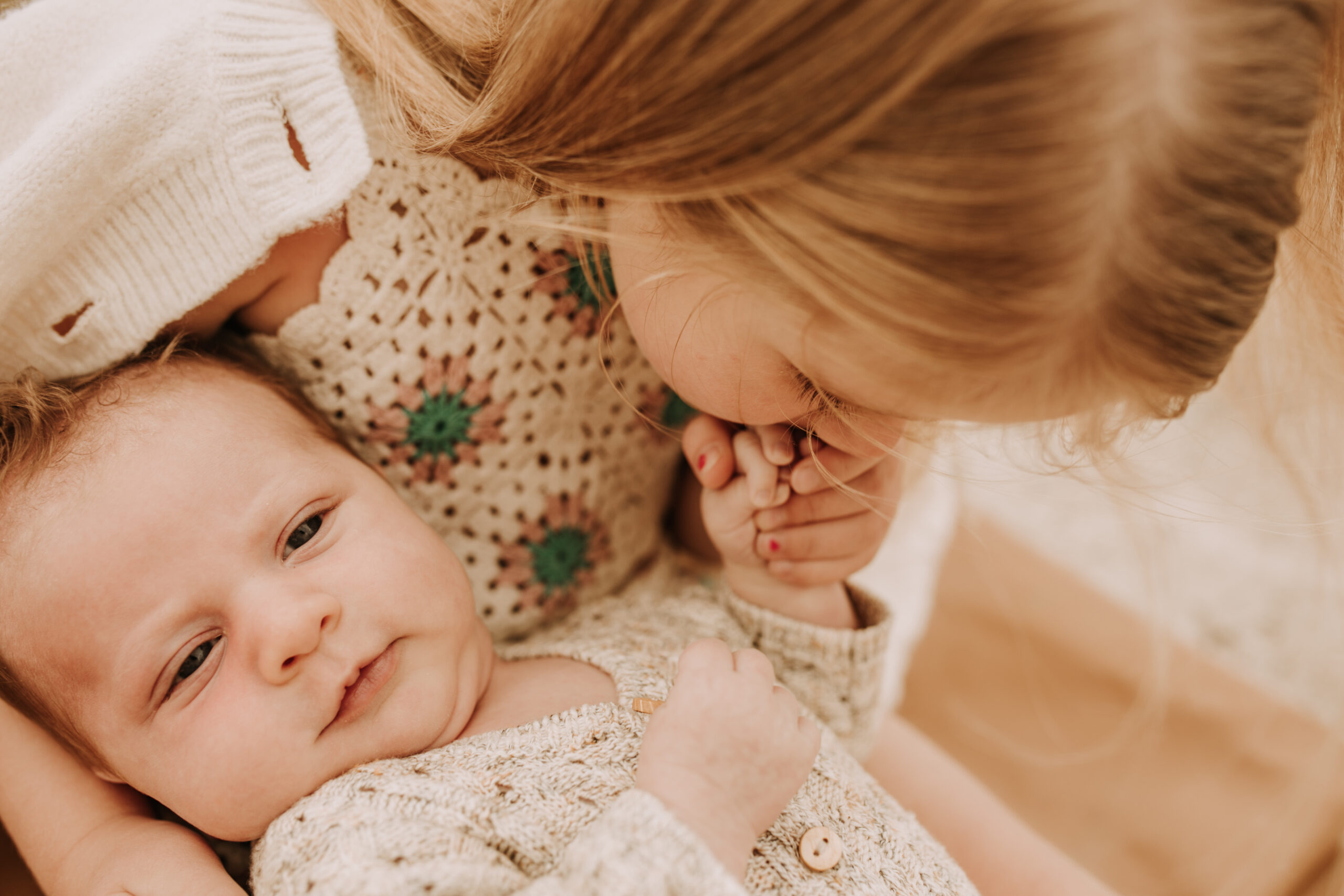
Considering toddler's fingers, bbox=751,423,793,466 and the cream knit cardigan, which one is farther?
toddler's fingers, bbox=751,423,793,466

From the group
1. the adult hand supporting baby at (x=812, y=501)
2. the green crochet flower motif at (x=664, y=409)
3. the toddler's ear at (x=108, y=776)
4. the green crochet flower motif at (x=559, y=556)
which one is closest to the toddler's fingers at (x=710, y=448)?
the adult hand supporting baby at (x=812, y=501)

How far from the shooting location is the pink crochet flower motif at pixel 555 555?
0.91 m

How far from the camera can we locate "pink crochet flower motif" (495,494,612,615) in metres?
0.91

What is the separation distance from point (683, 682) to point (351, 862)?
0.80ft

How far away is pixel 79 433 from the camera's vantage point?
0.65 meters

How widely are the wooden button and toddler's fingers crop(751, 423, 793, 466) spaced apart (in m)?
0.29

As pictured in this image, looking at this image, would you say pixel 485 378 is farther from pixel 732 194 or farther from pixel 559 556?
pixel 732 194

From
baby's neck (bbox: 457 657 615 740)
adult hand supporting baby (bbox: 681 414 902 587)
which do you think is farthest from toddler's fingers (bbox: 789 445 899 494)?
baby's neck (bbox: 457 657 615 740)

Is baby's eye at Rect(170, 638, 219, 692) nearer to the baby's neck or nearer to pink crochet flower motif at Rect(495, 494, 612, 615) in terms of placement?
the baby's neck

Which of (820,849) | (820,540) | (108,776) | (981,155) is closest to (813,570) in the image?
(820,540)

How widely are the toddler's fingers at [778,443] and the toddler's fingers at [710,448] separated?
4 centimetres

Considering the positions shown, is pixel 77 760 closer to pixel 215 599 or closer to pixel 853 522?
pixel 215 599

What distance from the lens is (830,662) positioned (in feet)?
2.70

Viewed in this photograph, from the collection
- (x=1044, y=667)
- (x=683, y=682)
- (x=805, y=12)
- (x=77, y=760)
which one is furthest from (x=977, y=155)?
(x=1044, y=667)
